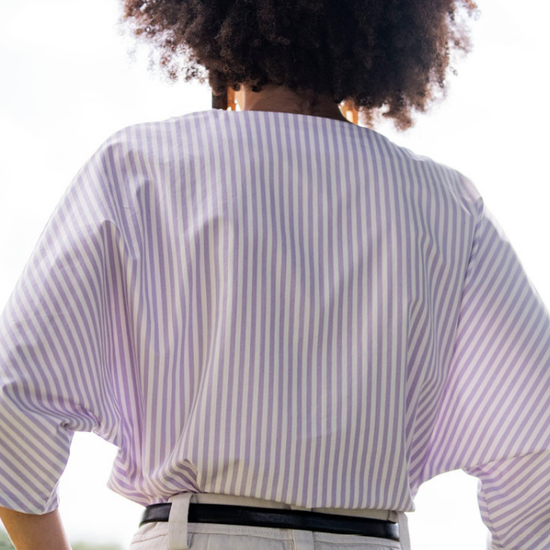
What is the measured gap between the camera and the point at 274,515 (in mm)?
757

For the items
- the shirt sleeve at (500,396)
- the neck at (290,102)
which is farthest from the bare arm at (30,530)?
the neck at (290,102)

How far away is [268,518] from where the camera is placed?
755 millimetres

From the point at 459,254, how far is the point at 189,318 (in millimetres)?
353

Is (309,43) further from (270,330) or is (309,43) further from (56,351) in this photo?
(56,351)

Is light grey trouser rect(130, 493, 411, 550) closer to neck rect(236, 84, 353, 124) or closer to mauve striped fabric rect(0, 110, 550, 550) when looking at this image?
mauve striped fabric rect(0, 110, 550, 550)

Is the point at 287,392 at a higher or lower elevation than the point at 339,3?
lower

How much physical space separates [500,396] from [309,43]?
0.50 meters

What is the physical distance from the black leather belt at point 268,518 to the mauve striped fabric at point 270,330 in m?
0.02

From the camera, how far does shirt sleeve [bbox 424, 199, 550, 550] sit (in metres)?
0.93

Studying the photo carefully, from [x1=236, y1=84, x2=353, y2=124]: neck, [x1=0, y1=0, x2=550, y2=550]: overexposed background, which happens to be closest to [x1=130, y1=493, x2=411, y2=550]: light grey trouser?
[x1=236, y1=84, x2=353, y2=124]: neck

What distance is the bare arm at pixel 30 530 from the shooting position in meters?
0.73

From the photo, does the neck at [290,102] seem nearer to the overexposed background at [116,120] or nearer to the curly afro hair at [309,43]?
the curly afro hair at [309,43]

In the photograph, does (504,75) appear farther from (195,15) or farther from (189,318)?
(189,318)

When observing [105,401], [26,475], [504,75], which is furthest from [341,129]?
[504,75]
